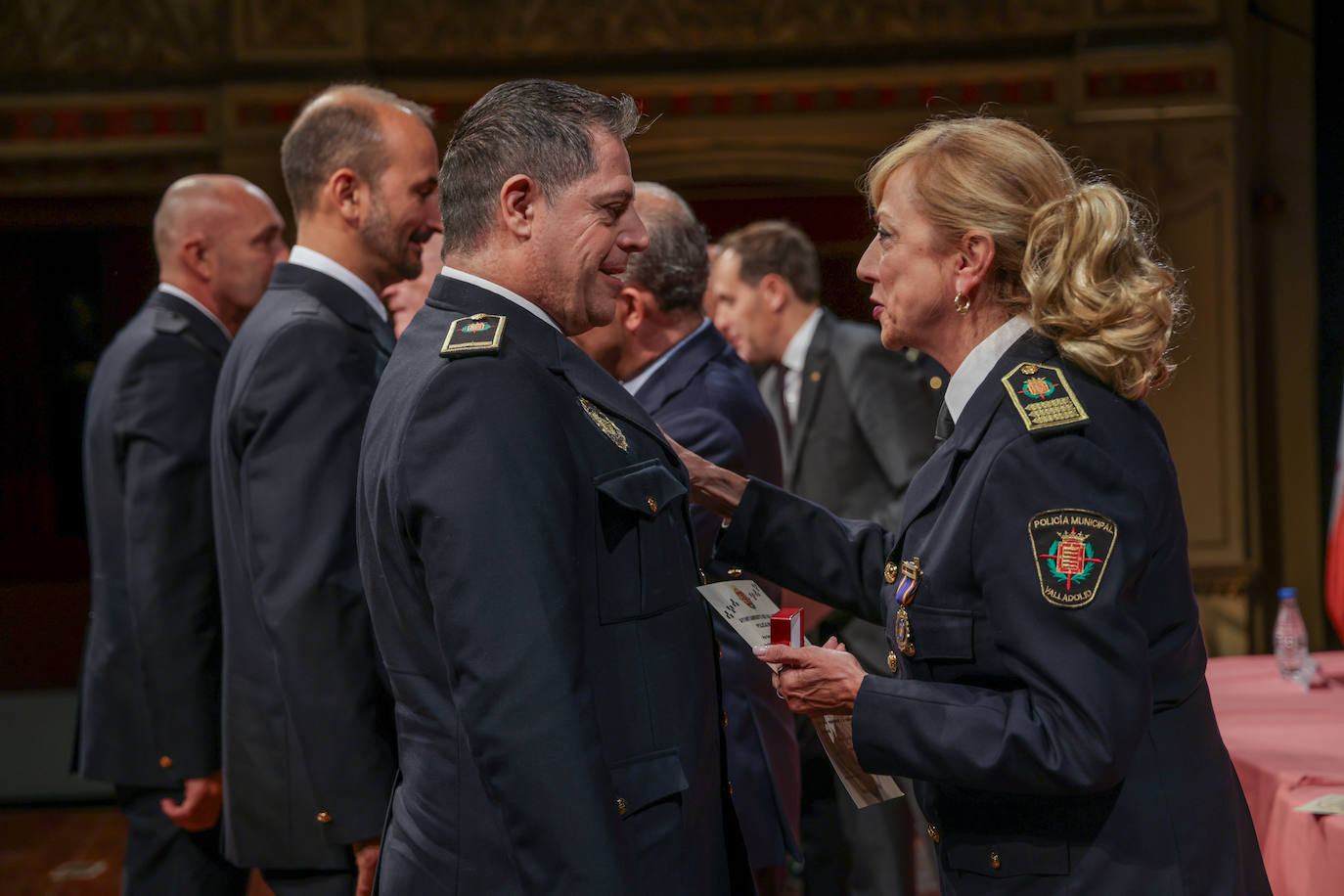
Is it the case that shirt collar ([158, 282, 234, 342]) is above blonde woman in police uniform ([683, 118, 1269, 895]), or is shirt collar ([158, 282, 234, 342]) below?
above

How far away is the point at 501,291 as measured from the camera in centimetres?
130

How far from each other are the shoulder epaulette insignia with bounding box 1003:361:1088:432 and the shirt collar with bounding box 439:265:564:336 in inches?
18.9

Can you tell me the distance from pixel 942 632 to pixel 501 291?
1.90 feet

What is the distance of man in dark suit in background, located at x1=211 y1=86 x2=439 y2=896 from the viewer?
1777 mm

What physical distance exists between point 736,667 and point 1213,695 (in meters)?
1.03

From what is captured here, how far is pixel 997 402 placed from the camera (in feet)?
4.50

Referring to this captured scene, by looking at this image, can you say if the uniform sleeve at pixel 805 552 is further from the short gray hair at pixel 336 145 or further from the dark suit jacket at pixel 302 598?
the short gray hair at pixel 336 145

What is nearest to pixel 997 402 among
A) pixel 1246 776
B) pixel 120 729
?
pixel 1246 776

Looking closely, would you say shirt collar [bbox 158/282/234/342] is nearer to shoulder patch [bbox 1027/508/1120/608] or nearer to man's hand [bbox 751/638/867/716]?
man's hand [bbox 751/638/867/716]

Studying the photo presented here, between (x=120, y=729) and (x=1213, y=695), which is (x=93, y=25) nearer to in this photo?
(x=120, y=729)

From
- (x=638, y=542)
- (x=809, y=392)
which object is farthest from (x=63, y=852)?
(x=638, y=542)

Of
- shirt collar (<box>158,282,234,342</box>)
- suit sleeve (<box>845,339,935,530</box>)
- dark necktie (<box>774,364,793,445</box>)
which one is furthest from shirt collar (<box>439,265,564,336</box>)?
dark necktie (<box>774,364,793,445</box>)

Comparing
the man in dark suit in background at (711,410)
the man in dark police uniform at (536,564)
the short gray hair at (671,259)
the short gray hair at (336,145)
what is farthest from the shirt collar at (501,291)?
the short gray hair at (671,259)

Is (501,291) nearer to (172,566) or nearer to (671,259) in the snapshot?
(671,259)
